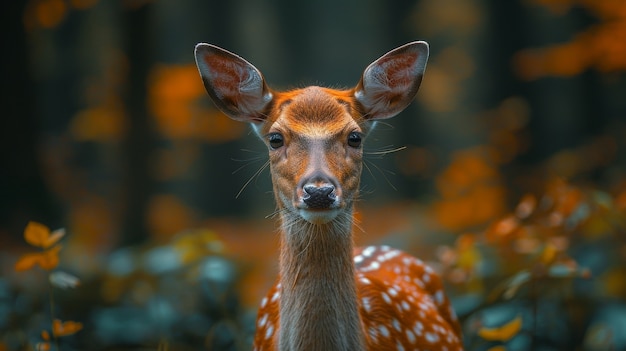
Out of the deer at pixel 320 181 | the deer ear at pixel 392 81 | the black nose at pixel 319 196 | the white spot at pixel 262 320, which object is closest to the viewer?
the black nose at pixel 319 196

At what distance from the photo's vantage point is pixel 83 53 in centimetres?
1063

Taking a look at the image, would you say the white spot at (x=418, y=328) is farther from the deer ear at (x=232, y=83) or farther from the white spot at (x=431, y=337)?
the deer ear at (x=232, y=83)

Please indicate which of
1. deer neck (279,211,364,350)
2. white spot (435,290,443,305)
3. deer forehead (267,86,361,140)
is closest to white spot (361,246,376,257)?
white spot (435,290,443,305)

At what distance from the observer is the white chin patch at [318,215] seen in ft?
8.93

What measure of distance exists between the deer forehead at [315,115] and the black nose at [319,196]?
33cm

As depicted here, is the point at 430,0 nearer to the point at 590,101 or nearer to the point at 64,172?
the point at 590,101

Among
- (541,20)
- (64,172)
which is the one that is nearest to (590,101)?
(541,20)

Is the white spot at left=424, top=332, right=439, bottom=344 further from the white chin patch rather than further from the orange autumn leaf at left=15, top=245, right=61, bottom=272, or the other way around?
the orange autumn leaf at left=15, top=245, right=61, bottom=272

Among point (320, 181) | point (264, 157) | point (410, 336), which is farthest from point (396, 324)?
point (264, 157)

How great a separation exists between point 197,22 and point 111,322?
6.28 metres

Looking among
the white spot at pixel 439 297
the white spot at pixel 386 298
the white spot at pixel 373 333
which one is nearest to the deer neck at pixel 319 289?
the white spot at pixel 373 333

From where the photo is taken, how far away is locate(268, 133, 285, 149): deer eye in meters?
3.05

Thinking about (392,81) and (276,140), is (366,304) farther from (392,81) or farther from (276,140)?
(392,81)

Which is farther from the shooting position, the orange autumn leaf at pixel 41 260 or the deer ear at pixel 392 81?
the orange autumn leaf at pixel 41 260
